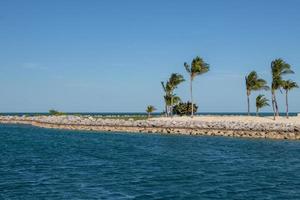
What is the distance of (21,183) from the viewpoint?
2859cm

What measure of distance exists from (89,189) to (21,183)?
501 centimetres

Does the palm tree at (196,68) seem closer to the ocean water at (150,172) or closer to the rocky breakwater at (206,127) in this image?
the rocky breakwater at (206,127)

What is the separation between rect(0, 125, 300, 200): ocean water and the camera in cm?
2603

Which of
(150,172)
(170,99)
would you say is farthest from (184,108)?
(150,172)

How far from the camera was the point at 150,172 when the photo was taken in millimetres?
33656

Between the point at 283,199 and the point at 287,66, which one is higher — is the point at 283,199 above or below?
below

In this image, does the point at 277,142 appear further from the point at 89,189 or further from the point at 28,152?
the point at 89,189

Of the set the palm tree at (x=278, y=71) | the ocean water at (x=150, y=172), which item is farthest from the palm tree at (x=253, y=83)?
the ocean water at (x=150, y=172)

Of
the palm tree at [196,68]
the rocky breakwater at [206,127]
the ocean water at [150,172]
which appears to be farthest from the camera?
the palm tree at [196,68]

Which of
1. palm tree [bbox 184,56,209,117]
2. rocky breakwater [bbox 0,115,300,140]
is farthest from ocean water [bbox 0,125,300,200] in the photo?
palm tree [bbox 184,56,209,117]

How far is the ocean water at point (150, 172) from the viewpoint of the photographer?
2603 centimetres

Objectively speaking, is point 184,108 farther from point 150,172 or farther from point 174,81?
point 150,172

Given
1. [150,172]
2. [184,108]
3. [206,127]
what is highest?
[184,108]

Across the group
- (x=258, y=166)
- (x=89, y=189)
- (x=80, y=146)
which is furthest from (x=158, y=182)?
(x=80, y=146)
